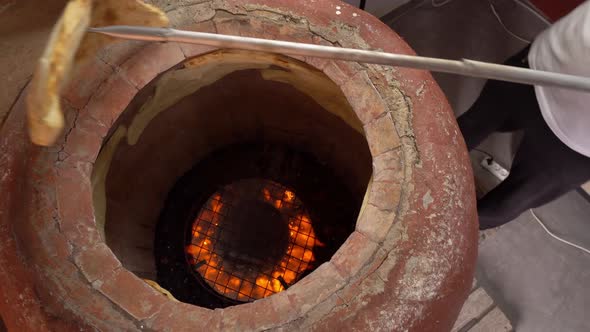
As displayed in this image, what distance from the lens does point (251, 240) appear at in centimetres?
304

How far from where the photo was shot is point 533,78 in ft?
3.73

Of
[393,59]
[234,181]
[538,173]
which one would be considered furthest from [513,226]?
[393,59]

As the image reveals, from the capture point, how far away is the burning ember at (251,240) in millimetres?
2939

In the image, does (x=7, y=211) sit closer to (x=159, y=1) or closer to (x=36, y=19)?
(x=159, y=1)

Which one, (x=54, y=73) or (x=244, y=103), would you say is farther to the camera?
(x=244, y=103)

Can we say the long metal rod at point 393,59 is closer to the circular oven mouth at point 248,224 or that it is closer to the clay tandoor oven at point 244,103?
the clay tandoor oven at point 244,103

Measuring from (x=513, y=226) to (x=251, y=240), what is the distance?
214 centimetres

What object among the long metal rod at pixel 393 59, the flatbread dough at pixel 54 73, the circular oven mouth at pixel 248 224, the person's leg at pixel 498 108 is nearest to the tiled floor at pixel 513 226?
the person's leg at pixel 498 108

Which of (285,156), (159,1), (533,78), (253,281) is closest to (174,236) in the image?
(253,281)

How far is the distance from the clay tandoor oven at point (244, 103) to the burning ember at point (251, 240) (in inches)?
20.3

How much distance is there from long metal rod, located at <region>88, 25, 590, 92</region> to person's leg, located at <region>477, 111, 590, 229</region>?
153cm

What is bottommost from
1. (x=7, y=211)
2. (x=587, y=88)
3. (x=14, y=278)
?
(x=14, y=278)

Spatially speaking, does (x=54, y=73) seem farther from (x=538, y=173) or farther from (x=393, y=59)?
(x=538, y=173)

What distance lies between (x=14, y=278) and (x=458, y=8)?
4.02 metres
